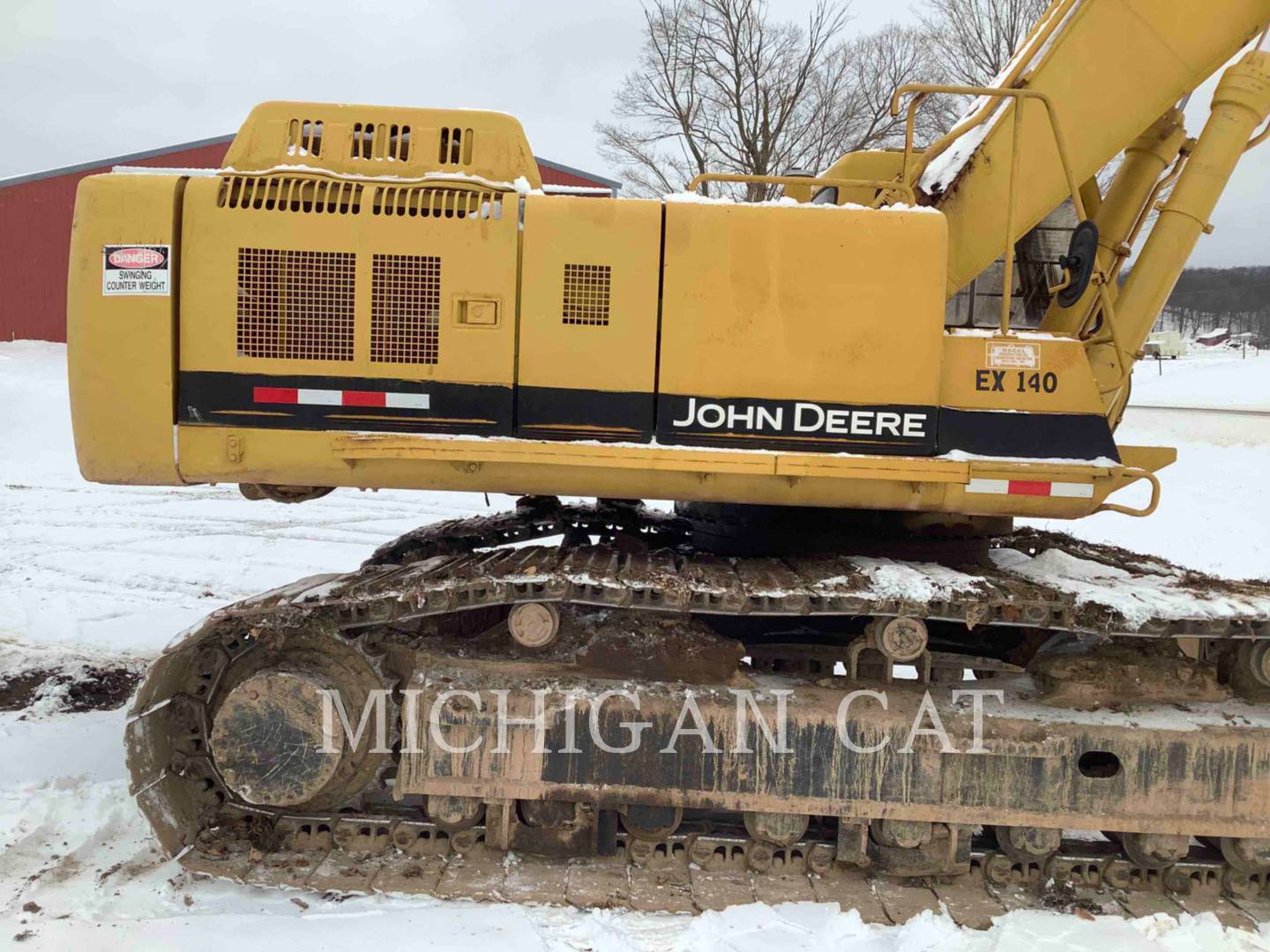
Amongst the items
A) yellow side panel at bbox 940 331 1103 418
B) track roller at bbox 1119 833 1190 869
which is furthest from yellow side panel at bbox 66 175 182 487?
track roller at bbox 1119 833 1190 869

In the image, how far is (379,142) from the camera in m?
3.80

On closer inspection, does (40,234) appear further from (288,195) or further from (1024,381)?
(1024,381)

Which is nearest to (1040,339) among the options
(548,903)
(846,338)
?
(846,338)

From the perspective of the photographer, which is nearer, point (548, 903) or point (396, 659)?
point (548, 903)

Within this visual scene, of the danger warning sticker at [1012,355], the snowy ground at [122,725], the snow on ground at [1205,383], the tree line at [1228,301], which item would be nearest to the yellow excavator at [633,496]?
the danger warning sticker at [1012,355]

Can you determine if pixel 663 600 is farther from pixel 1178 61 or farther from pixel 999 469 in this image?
pixel 1178 61

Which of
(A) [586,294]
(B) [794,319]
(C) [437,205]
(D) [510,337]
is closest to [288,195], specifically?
(C) [437,205]

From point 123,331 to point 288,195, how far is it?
33.5 inches

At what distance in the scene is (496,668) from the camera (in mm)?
3707

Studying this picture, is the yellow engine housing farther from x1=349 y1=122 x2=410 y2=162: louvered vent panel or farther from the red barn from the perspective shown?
the red barn

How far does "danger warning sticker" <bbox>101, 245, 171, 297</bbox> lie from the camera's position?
351 cm

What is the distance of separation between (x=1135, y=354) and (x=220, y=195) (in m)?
4.11

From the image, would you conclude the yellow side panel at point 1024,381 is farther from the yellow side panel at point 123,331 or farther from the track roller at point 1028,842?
the yellow side panel at point 123,331

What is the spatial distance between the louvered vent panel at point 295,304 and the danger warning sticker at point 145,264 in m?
0.28
